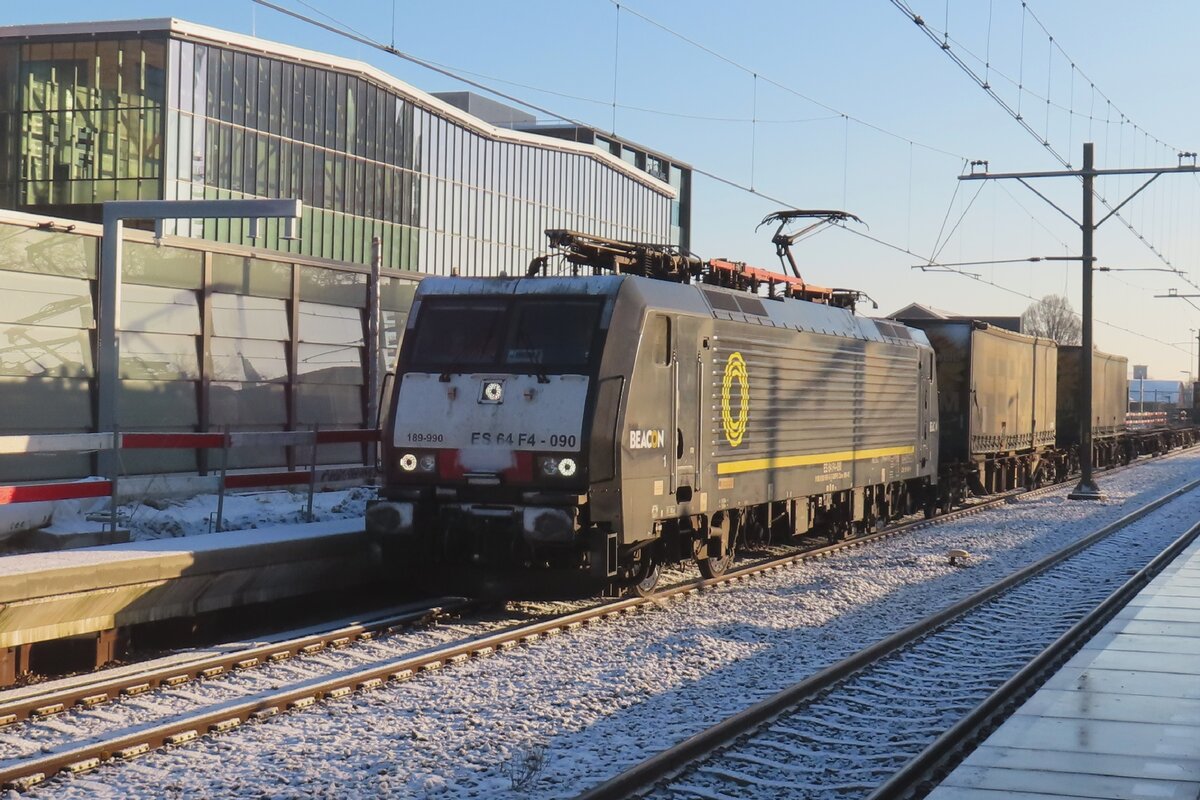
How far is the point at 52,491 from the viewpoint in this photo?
11484 millimetres

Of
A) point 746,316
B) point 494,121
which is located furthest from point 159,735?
point 494,121

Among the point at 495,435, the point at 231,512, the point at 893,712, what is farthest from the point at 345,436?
the point at 893,712

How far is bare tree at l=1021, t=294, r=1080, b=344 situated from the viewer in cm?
12769

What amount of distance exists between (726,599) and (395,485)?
3.57 m

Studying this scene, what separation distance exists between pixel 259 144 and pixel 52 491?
30.0 meters

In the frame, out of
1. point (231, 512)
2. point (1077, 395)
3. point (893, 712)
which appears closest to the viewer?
point (893, 712)

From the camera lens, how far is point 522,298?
12.5m

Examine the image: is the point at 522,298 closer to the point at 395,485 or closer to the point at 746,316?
the point at 395,485

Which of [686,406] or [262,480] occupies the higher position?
[686,406]

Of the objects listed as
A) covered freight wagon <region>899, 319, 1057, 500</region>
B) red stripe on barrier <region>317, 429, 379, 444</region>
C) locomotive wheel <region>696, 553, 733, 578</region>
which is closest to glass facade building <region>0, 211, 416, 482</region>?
red stripe on barrier <region>317, 429, 379, 444</region>

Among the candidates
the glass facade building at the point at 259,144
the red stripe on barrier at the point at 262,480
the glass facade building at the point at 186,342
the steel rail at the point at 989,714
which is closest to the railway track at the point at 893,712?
the steel rail at the point at 989,714

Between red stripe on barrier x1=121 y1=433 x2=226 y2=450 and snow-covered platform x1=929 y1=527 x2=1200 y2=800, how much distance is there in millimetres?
8430

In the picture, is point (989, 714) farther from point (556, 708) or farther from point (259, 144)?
point (259, 144)

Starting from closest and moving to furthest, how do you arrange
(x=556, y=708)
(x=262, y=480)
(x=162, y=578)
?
(x=556, y=708)
(x=162, y=578)
(x=262, y=480)
